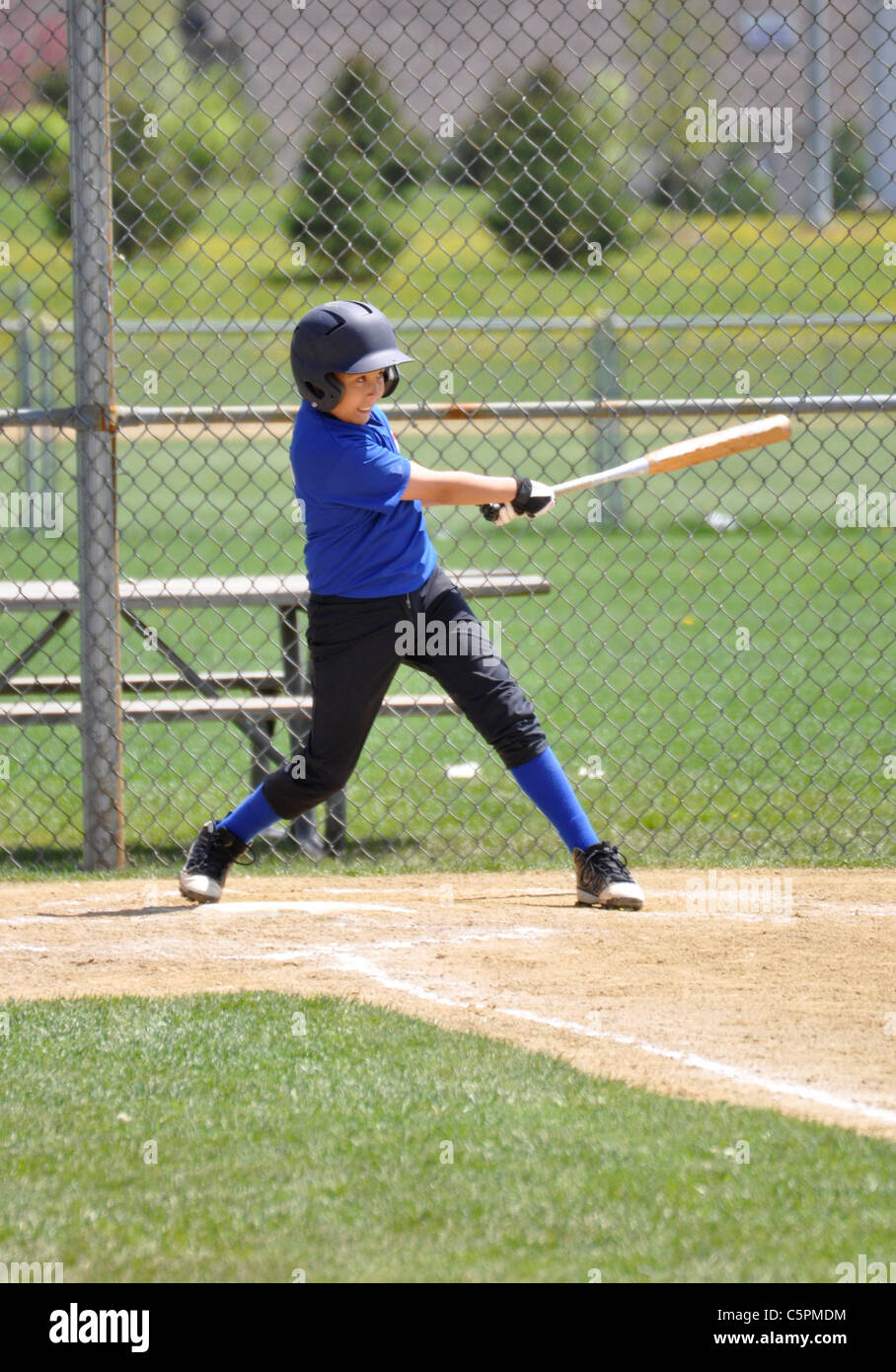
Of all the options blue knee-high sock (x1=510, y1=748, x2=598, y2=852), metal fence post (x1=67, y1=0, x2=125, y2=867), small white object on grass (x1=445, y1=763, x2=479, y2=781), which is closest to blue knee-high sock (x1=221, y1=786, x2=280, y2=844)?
metal fence post (x1=67, y1=0, x2=125, y2=867)

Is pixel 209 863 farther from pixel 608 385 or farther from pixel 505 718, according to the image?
pixel 608 385

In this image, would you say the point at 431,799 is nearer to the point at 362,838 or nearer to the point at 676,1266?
the point at 362,838

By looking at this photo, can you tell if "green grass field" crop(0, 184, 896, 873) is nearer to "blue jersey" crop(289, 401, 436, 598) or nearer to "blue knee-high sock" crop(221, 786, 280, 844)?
"blue knee-high sock" crop(221, 786, 280, 844)

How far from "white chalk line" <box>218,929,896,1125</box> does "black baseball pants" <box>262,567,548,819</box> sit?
60 cm

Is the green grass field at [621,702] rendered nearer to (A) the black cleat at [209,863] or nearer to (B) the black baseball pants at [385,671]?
(A) the black cleat at [209,863]

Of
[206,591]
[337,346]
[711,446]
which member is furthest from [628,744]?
[337,346]

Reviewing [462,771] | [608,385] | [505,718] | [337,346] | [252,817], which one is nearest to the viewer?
[337,346]

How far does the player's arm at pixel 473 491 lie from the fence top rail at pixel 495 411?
2.56ft

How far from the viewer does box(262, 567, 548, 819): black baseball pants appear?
16.0ft

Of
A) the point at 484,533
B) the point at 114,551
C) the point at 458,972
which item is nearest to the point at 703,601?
the point at 484,533

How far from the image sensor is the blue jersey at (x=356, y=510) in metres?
4.67

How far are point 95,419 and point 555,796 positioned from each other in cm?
206

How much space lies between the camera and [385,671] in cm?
491
